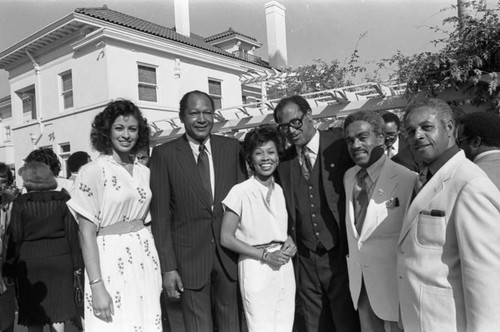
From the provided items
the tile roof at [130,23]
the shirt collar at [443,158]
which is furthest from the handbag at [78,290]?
the tile roof at [130,23]

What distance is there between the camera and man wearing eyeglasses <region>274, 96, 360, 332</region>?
2639mm

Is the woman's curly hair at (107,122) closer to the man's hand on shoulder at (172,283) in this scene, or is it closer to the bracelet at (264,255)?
the man's hand on shoulder at (172,283)

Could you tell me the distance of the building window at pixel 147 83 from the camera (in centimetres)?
1310

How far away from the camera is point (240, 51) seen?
18922 mm

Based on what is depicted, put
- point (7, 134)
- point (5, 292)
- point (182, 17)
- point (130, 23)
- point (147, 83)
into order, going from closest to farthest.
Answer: point (5, 292)
point (147, 83)
point (130, 23)
point (182, 17)
point (7, 134)

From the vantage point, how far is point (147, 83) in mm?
13164

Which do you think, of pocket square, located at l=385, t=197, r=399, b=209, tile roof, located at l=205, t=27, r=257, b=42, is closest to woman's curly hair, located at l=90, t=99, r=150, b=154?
pocket square, located at l=385, t=197, r=399, b=209

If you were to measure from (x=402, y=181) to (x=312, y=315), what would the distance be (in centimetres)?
118

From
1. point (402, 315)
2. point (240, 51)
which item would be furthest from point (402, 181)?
point (240, 51)

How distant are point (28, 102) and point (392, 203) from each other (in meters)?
17.6

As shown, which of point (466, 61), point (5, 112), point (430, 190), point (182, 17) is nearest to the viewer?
point (430, 190)

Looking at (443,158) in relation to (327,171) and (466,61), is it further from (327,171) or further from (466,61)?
(466,61)

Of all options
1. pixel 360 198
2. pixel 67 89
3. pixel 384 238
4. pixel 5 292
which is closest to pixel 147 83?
pixel 67 89

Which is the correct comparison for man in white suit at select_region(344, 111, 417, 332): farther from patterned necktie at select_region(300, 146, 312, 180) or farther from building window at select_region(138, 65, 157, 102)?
building window at select_region(138, 65, 157, 102)
